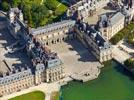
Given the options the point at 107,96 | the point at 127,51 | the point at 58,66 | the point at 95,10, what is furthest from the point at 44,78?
the point at 95,10

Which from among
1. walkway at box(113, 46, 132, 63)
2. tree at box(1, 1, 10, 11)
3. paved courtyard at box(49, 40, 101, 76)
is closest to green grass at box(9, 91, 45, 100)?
paved courtyard at box(49, 40, 101, 76)

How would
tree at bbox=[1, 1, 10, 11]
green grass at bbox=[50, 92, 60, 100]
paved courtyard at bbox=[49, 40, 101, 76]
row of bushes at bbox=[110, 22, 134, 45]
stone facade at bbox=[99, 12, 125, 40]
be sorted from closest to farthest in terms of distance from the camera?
green grass at bbox=[50, 92, 60, 100] → paved courtyard at bbox=[49, 40, 101, 76] → row of bushes at bbox=[110, 22, 134, 45] → stone facade at bbox=[99, 12, 125, 40] → tree at bbox=[1, 1, 10, 11]

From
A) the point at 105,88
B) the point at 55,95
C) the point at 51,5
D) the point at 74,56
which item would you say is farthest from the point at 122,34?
the point at 55,95

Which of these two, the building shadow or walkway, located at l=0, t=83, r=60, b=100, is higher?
the building shadow

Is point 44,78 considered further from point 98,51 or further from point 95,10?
point 95,10

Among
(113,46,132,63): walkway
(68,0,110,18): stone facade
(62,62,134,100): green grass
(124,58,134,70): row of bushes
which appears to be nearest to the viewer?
(62,62,134,100): green grass

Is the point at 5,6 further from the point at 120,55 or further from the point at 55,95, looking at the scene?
the point at 55,95

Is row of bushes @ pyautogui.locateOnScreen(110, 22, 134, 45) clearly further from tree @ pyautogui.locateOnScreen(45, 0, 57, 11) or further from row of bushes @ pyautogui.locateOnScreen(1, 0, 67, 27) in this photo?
tree @ pyautogui.locateOnScreen(45, 0, 57, 11)
